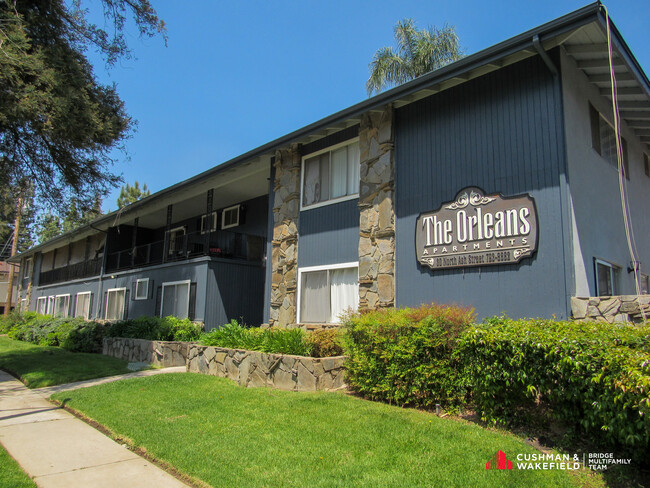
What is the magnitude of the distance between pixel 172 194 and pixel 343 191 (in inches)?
322

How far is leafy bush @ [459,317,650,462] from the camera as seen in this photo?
3.88 meters

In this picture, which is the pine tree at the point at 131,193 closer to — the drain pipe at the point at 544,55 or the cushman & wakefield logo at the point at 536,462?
the drain pipe at the point at 544,55

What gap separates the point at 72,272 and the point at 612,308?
28.0 meters

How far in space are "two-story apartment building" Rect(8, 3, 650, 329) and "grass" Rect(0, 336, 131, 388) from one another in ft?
14.1

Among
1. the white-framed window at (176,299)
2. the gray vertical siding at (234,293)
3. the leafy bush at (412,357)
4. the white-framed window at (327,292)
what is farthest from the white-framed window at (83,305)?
the leafy bush at (412,357)

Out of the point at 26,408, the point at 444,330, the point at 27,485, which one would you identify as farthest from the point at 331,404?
the point at 26,408

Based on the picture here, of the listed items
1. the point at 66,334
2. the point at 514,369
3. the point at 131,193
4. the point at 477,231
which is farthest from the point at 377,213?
the point at 131,193

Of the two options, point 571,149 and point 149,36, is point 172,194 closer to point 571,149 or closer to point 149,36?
point 149,36

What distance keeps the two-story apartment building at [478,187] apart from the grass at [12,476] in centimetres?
656

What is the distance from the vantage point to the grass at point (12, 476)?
13.9ft

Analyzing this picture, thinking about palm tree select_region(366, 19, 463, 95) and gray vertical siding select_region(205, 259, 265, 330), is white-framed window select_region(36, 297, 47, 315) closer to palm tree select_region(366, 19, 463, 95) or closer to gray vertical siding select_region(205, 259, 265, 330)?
gray vertical siding select_region(205, 259, 265, 330)

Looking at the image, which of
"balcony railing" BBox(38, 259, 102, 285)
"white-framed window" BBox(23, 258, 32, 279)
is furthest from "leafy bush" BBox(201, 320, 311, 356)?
"white-framed window" BBox(23, 258, 32, 279)

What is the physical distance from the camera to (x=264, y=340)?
9.46 meters

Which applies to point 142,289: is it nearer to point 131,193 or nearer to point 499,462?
point 499,462
